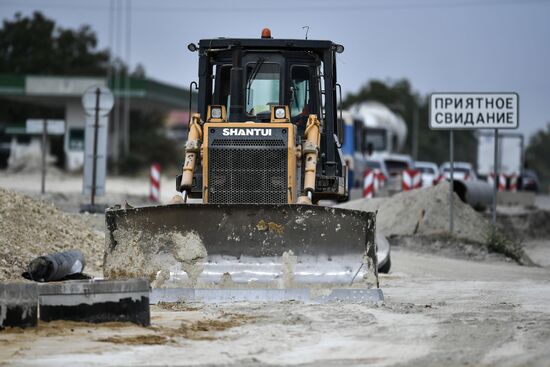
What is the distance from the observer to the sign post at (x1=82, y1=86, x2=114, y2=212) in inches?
957

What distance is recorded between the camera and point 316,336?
382 inches

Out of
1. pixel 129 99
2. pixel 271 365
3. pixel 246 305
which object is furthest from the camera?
pixel 129 99

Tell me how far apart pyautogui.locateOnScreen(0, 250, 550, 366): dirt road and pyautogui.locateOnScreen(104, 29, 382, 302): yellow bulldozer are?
0.50m

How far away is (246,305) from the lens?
1166cm

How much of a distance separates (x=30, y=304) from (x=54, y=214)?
7896mm

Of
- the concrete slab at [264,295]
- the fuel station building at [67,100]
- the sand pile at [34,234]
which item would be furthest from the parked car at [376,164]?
the concrete slab at [264,295]

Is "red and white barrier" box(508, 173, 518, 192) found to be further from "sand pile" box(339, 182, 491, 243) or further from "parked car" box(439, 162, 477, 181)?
"sand pile" box(339, 182, 491, 243)

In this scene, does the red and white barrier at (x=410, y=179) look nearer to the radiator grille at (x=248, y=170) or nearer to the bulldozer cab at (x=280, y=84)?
the bulldozer cab at (x=280, y=84)

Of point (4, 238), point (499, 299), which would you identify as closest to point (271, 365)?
point (499, 299)

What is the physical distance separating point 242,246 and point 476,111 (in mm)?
11656

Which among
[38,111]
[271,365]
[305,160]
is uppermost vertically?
[38,111]

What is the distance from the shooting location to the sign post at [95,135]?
79.7 feet

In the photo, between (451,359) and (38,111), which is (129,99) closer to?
(38,111)

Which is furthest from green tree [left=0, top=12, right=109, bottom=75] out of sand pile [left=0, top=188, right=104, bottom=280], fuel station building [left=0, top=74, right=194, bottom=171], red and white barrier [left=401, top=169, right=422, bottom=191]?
sand pile [left=0, top=188, right=104, bottom=280]
